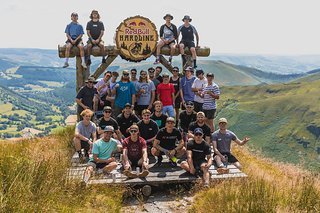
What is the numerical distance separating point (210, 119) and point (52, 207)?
22.5 feet

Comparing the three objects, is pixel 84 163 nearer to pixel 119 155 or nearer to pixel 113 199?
pixel 119 155

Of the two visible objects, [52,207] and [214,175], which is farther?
[214,175]

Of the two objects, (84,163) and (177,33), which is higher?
(177,33)

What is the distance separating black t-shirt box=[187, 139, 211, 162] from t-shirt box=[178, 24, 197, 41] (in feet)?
17.7

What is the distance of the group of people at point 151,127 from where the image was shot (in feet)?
28.6

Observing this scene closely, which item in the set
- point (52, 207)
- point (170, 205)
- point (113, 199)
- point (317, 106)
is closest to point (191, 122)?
point (170, 205)

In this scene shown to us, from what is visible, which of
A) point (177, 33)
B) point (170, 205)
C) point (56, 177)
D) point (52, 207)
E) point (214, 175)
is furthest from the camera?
point (177, 33)

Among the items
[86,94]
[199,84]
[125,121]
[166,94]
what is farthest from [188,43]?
[125,121]

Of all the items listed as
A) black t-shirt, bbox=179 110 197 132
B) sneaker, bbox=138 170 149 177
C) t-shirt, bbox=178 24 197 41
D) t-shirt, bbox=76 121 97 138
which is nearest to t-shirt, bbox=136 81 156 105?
black t-shirt, bbox=179 110 197 132

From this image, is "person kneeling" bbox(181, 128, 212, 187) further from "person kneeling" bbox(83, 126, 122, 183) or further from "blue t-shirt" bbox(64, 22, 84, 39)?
"blue t-shirt" bbox(64, 22, 84, 39)

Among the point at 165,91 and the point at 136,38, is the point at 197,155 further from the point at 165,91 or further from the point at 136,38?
the point at 136,38

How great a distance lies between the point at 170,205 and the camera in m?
7.51

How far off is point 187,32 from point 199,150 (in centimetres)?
560

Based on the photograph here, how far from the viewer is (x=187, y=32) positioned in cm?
1294
